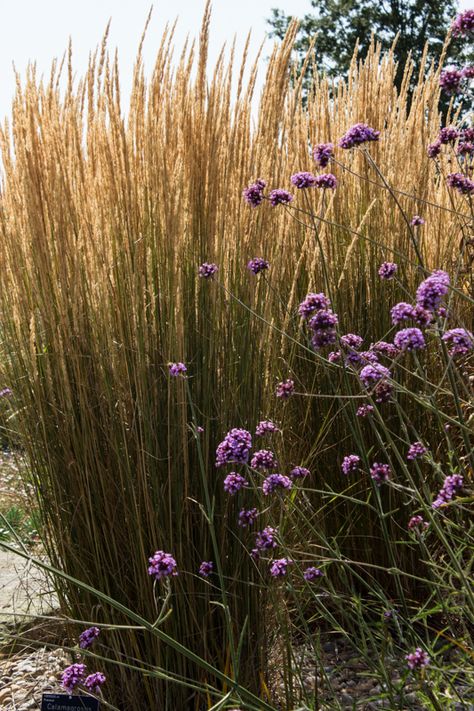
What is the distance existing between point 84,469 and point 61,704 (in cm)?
71

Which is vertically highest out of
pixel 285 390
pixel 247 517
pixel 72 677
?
pixel 285 390

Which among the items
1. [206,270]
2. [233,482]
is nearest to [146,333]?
[206,270]

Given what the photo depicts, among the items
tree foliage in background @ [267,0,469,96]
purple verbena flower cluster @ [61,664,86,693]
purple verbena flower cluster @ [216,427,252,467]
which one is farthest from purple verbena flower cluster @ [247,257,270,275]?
tree foliage in background @ [267,0,469,96]

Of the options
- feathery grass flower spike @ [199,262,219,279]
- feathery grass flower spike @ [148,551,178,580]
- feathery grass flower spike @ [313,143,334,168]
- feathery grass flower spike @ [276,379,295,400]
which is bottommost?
feathery grass flower spike @ [148,551,178,580]

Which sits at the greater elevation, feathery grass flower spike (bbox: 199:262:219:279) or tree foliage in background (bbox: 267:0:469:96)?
tree foliage in background (bbox: 267:0:469:96)

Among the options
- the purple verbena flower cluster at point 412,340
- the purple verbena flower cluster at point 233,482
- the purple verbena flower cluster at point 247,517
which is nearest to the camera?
the purple verbena flower cluster at point 412,340

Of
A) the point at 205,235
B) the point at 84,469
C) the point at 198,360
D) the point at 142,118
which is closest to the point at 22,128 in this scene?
the point at 142,118

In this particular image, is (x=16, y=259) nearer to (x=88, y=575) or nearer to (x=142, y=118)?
(x=142, y=118)

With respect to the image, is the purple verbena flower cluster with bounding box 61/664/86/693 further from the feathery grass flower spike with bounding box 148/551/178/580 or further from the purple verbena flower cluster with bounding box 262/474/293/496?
the purple verbena flower cluster with bounding box 262/474/293/496

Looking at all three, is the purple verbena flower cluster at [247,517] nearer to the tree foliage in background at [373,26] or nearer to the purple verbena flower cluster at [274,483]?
the purple verbena flower cluster at [274,483]

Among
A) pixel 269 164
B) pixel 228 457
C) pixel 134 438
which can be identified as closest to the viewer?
pixel 228 457

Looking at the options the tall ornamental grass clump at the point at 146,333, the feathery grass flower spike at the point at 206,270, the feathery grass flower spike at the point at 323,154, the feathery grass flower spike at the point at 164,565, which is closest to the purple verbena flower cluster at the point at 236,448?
the feathery grass flower spike at the point at 164,565

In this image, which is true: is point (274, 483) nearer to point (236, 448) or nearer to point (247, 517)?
point (236, 448)

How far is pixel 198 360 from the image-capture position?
2.52 m
